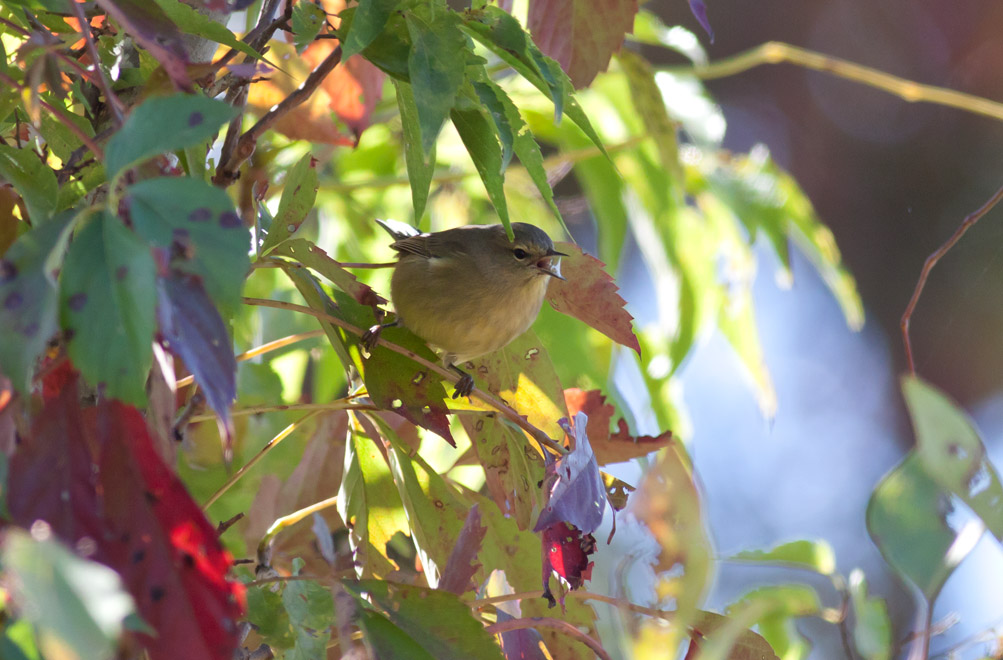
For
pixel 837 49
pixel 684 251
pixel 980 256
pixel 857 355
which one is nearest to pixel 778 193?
pixel 684 251

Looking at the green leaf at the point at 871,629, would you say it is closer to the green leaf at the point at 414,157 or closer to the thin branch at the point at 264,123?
the green leaf at the point at 414,157

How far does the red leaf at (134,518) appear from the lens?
67 cm

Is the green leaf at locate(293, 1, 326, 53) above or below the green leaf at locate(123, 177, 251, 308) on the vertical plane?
above

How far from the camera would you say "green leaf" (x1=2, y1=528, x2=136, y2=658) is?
0.48m

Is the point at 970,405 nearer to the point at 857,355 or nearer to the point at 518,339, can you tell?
the point at 857,355

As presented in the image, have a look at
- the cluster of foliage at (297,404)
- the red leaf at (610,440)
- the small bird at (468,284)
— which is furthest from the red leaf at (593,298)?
the small bird at (468,284)

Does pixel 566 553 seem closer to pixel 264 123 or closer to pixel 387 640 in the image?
pixel 387 640

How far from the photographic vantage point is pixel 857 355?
7.05 meters

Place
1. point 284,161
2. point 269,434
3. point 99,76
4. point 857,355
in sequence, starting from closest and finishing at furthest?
point 99,76, point 269,434, point 284,161, point 857,355

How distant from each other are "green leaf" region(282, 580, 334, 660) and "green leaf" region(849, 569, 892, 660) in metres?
0.53

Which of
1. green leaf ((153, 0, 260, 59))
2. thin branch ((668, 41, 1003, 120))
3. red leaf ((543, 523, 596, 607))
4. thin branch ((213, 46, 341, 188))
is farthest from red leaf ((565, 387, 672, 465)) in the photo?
thin branch ((668, 41, 1003, 120))

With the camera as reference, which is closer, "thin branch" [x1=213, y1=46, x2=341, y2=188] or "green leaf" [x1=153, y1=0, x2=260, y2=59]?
"green leaf" [x1=153, y1=0, x2=260, y2=59]

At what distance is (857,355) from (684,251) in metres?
5.03

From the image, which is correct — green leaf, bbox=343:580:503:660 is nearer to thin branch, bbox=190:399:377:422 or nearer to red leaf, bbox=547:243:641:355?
thin branch, bbox=190:399:377:422
